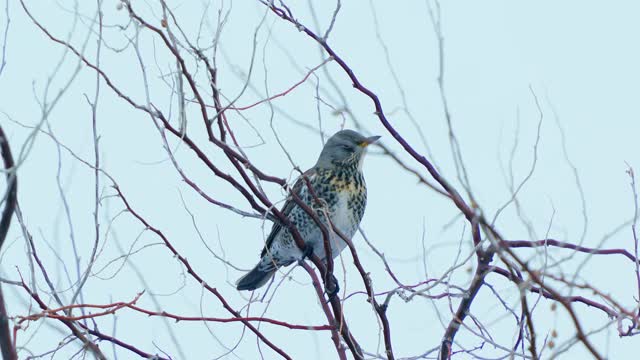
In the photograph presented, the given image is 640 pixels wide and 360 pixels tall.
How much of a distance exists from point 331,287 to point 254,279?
271 centimetres

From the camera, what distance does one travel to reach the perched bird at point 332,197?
7.25 meters

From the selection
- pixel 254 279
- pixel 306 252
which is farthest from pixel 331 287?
pixel 254 279

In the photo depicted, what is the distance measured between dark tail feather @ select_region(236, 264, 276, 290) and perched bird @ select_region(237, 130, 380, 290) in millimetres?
420

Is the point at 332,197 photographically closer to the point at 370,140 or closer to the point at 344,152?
the point at 344,152

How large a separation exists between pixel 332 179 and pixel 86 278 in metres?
3.33

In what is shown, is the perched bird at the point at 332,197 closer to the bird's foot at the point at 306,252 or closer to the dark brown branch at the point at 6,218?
the bird's foot at the point at 306,252

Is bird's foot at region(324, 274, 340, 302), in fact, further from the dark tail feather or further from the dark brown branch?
the dark brown branch

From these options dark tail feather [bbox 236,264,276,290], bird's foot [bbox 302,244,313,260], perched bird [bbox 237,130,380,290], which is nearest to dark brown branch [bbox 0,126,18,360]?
bird's foot [bbox 302,244,313,260]

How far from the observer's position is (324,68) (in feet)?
12.9

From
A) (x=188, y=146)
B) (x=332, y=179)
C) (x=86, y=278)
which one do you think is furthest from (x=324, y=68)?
(x=332, y=179)

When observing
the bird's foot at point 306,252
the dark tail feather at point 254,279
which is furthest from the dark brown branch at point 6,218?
the dark tail feather at point 254,279

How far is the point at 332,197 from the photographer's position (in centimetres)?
731

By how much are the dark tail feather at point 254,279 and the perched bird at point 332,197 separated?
42 cm

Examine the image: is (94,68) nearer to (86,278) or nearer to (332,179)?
(86,278)
